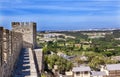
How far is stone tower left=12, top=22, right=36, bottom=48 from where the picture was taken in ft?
86.9

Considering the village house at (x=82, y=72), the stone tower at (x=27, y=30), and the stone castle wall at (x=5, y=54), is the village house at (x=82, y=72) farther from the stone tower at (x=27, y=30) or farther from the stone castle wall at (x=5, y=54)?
the stone castle wall at (x=5, y=54)

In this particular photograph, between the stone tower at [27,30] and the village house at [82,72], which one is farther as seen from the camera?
the village house at [82,72]

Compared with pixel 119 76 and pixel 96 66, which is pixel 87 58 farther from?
pixel 119 76

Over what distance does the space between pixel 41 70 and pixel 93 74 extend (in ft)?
40.6

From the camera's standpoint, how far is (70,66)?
39219 millimetres

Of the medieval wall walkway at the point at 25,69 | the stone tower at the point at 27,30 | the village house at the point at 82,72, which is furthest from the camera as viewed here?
the village house at the point at 82,72

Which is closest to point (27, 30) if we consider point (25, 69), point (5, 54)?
point (25, 69)

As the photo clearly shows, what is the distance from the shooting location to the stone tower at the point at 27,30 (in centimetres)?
2650

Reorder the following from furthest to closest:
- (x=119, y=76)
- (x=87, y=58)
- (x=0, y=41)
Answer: (x=87, y=58) → (x=119, y=76) → (x=0, y=41)

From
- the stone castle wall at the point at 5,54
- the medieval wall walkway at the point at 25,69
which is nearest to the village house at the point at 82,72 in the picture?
the medieval wall walkway at the point at 25,69

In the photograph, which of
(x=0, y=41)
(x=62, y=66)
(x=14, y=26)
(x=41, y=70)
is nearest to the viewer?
(x=0, y=41)

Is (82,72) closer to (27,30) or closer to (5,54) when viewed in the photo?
(27,30)

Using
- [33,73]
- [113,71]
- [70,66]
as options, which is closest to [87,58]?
[70,66]

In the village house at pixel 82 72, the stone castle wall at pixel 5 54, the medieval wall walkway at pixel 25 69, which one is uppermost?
the stone castle wall at pixel 5 54
